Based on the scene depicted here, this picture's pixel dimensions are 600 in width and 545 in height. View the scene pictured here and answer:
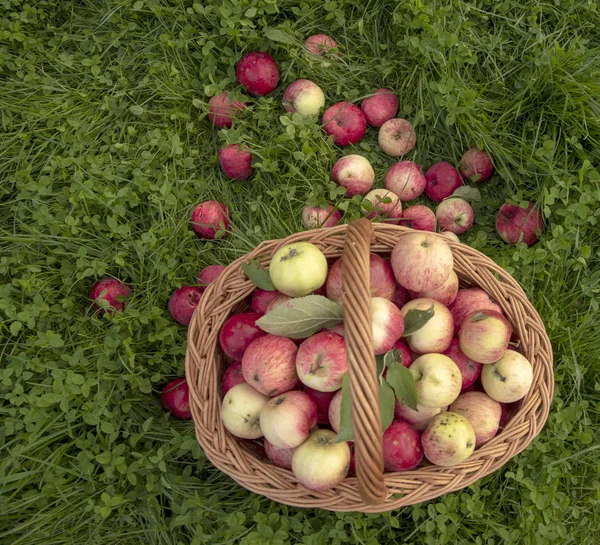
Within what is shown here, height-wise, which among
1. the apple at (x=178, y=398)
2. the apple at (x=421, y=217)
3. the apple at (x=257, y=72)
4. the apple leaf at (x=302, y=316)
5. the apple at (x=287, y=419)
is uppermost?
the apple at (x=257, y=72)

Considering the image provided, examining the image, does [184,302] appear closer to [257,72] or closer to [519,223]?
[257,72]

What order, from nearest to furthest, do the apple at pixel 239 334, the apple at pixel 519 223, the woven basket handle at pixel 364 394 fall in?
1. the woven basket handle at pixel 364 394
2. the apple at pixel 239 334
3. the apple at pixel 519 223

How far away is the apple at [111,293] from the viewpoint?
8.25 feet

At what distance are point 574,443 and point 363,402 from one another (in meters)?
1.54

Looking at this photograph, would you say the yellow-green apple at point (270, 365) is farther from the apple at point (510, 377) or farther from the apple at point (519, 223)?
the apple at point (519, 223)

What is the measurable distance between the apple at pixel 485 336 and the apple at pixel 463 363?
0.06 m

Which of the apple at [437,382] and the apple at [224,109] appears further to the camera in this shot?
the apple at [224,109]

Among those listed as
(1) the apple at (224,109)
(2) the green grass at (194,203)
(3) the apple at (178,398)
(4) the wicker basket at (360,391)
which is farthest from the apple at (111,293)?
(1) the apple at (224,109)

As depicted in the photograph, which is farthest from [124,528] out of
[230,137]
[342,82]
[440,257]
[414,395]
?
[342,82]

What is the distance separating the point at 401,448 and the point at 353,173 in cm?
158

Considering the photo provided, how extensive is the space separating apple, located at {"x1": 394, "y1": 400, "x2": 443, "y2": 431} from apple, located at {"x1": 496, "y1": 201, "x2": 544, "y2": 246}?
1.20 m

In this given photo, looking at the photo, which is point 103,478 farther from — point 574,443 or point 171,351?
point 574,443

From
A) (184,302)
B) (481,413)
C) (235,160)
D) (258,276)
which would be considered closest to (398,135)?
(235,160)

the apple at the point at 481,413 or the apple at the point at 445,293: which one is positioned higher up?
the apple at the point at 445,293
